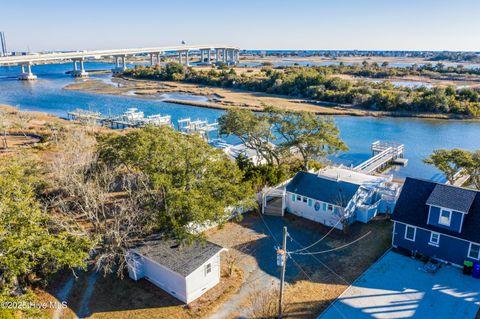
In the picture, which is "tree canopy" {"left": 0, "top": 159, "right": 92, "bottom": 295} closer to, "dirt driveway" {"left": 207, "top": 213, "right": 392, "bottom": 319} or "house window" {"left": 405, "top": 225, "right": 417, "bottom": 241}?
"dirt driveway" {"left": 207, "top": 213, "right": 392, "bottom": 319}

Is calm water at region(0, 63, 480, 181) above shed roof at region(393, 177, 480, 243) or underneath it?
Result: underneath

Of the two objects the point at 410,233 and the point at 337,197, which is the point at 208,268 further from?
the point at 410,233

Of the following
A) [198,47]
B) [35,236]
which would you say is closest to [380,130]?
[35,236]

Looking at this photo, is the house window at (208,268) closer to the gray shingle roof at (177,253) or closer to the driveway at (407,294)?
the gray shingle roof at (177,253)

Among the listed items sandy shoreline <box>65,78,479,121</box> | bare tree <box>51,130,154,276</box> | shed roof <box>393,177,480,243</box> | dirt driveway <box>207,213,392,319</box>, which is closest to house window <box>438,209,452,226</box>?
shed roof <box>393,177,480,243</box>

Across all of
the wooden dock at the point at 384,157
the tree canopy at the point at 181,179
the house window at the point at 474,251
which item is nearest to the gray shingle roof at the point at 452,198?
the house window at the point at 474,251

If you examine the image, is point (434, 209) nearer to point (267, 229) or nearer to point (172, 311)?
point (267, 229)
